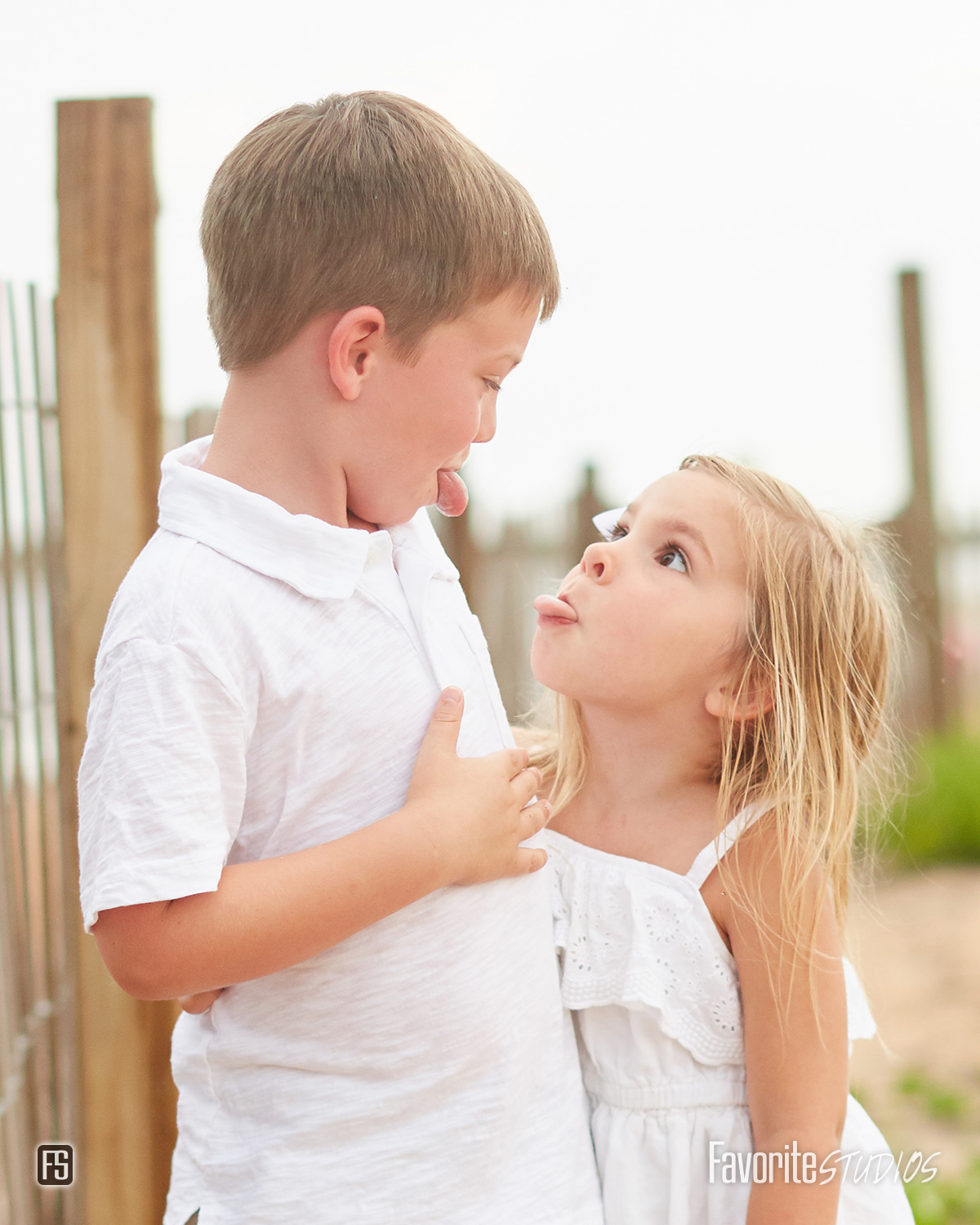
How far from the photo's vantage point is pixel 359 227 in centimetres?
124

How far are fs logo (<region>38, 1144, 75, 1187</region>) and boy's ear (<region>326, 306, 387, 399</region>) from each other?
1712 mm

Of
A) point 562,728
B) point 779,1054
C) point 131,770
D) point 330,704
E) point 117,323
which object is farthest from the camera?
point 117,323

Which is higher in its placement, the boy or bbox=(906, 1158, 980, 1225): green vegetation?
the boy

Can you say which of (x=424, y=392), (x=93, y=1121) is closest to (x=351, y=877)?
(x=424, y=392)

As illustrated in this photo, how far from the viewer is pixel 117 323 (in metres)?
2.04

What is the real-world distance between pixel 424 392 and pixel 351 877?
21.2 inches

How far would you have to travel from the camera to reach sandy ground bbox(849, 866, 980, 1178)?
3.51 m

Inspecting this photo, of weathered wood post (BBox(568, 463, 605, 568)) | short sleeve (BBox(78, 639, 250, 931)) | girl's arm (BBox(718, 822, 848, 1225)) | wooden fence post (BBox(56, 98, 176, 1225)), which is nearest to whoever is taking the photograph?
short sleeve (BBox(78, 639, 250, 931))

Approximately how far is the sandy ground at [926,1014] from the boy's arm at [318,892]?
73.9 inches

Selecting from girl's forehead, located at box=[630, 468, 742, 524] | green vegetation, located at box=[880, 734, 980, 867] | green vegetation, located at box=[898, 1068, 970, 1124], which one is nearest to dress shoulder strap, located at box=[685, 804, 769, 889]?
girl's forehead, located at box=[630, 468, 742, 524]

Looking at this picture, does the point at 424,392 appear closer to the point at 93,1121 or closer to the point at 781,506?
the point at 781,506

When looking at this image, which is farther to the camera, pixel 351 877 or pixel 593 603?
pixel 593 603

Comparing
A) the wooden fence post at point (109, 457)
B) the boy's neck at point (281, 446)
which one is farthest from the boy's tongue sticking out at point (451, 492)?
the wooden fence post at point (109, 457)

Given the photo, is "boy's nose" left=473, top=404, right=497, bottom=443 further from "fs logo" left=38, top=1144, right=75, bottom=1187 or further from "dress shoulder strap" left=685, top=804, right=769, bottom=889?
"fs logo" left=38, top=1144, right=75, bottom=1187
